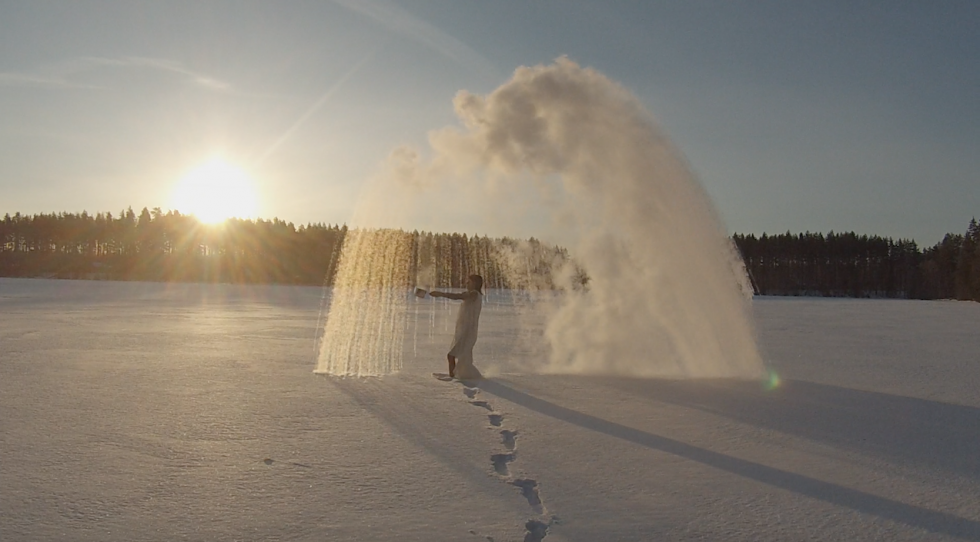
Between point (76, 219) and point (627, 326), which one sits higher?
point (76, 219)

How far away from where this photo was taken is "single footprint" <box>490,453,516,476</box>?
18.5 ft

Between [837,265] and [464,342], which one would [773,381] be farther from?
[837,265]

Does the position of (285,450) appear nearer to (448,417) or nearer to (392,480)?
(392,480)

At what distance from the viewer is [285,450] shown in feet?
20.2

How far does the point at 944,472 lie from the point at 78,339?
16.3 m

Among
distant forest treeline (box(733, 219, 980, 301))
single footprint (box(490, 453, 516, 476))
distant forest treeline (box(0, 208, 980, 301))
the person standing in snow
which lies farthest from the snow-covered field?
distant forest treeline (box(733, 219, 980, 301))

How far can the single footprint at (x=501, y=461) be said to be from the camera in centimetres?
562

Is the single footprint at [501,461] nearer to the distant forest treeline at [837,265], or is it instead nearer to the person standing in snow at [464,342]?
the person standing in snow at [464,342]

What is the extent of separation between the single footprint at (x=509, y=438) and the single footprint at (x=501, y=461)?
29 cm

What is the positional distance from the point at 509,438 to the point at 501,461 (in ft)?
2.79

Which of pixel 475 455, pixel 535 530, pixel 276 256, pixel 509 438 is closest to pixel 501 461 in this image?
pixel 475 455

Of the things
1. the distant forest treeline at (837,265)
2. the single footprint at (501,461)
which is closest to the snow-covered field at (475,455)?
the single footprint at (501,461)

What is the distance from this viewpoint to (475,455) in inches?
241

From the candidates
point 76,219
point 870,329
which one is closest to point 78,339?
point 870,329
